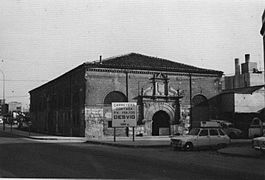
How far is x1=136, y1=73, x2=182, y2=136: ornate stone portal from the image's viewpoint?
133 ft

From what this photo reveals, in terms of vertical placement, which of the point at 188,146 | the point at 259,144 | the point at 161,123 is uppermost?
the point at 161,123

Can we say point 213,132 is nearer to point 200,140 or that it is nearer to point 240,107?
point 200,140

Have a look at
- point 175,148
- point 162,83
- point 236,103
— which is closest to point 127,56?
point 162,83

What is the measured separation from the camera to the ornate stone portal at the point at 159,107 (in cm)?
4047

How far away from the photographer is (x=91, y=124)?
38.1 meters

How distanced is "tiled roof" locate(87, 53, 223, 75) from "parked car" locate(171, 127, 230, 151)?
59.3 feet

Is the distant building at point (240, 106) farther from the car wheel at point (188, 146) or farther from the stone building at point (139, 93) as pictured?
the car wheel at point (188, 146)

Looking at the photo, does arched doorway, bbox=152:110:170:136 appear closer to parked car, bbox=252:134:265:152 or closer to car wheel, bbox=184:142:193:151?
car wheel, bbox=184:142:193:151

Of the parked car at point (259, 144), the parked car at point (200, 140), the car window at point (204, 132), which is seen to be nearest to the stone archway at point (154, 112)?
the parked car at point (200, 140)

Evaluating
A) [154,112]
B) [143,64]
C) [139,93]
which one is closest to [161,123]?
[154,112]

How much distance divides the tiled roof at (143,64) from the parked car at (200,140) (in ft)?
59.3

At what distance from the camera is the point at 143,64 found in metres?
41.5

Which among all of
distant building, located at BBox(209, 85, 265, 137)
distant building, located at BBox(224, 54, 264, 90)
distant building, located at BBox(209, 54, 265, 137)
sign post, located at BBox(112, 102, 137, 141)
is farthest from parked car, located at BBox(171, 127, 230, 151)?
distant building, located at BBox(224, 54, 264, 90)

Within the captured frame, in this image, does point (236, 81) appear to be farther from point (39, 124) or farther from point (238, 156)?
point (238, 156)
